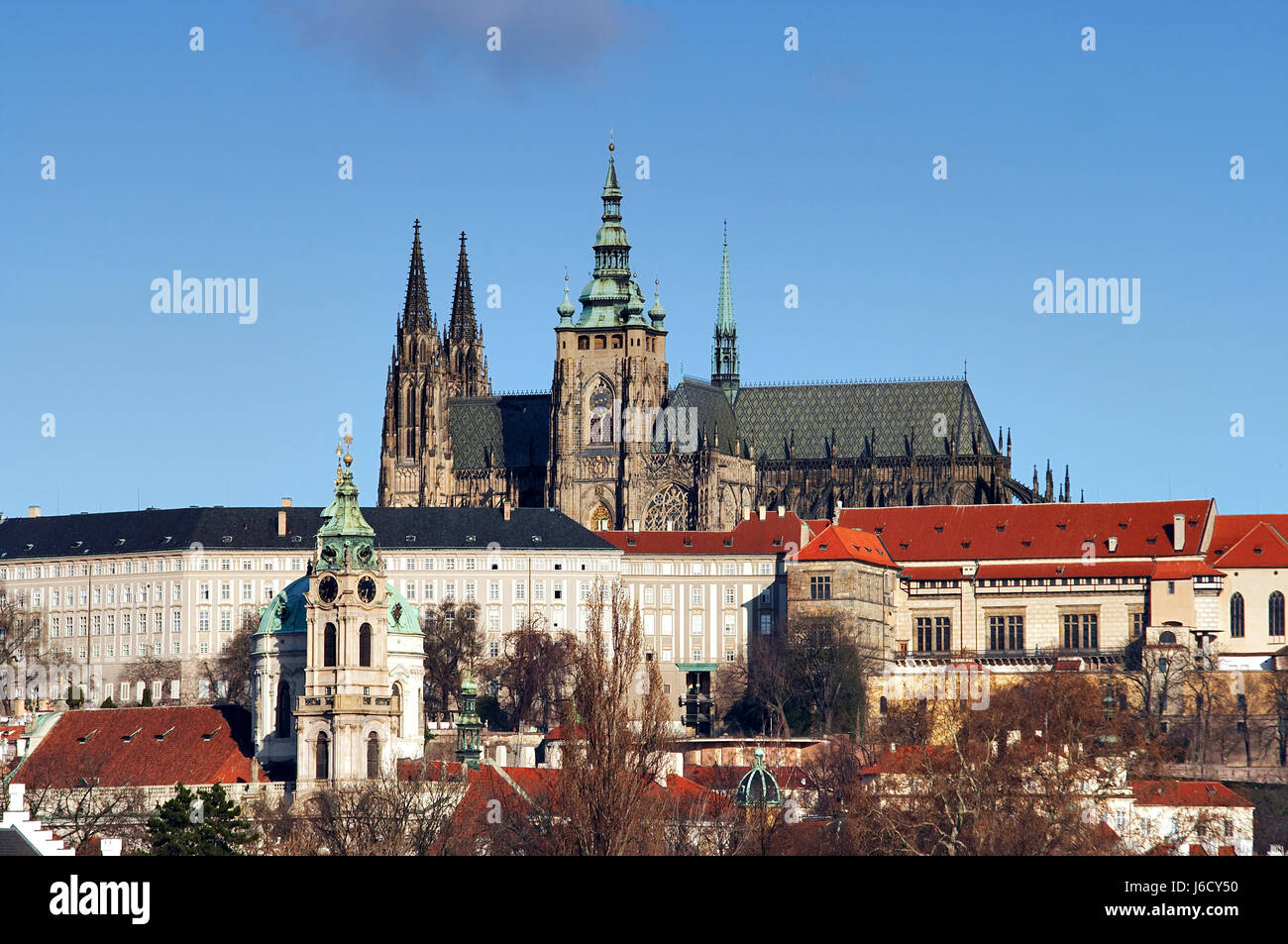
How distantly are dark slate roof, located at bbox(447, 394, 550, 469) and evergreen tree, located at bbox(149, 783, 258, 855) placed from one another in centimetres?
9170

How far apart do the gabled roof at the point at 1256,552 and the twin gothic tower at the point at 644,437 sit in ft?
65.2

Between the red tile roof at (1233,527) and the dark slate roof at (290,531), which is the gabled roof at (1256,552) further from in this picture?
the dark slate roof at (290,531)

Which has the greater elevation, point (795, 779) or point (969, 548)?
point (969, 548)

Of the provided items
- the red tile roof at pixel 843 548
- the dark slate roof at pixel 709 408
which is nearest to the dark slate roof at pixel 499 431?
the dark slate roof at pixel 709 408

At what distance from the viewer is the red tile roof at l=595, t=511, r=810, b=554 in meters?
150

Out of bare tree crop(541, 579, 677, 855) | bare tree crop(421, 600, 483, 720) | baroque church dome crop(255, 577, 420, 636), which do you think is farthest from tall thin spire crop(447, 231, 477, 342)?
bare tree crop(541, 579, 677, 855)

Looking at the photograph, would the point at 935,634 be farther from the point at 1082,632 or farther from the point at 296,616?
the point at 296,616

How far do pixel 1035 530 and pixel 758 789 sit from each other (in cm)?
6539

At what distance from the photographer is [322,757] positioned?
94688 millimetres

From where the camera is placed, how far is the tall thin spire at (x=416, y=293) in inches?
6895

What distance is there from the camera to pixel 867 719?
12812 cm

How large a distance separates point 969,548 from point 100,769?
205ft
